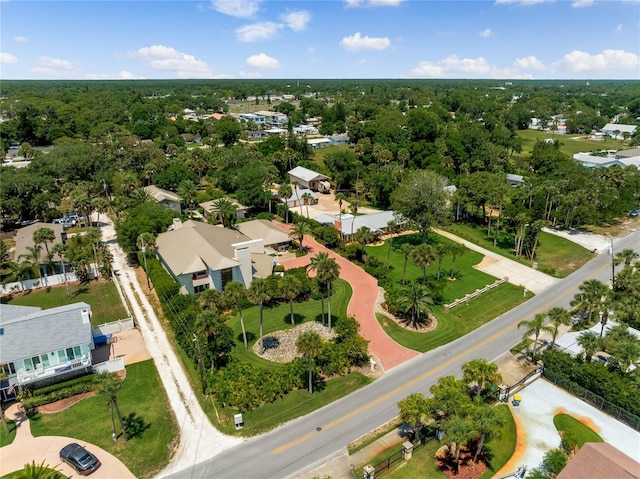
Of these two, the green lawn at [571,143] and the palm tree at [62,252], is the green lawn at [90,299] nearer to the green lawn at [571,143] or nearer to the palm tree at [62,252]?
the palm tree at [62,252]

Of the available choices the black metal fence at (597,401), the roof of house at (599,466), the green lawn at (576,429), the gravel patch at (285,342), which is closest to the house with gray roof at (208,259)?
the gravel patch at (285,342)

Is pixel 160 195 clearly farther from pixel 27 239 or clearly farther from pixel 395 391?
pixel 395 391

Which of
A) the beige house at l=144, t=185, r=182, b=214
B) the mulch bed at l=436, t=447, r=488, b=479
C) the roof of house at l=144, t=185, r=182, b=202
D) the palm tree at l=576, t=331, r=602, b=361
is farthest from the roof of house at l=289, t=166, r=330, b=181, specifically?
the mulch bed at l=436, t=447, r=488, b=479

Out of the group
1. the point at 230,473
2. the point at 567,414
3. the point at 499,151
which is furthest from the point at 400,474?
the point at 499,151

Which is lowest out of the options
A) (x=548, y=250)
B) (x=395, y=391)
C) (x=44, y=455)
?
(x=548, y=250)

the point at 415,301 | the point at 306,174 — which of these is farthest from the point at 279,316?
the point at 306,174

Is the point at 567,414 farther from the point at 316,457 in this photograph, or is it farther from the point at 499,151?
the point at 499,151

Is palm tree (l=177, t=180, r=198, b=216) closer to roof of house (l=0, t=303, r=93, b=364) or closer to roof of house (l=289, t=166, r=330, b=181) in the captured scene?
roof of house (l=289, t=166, r=330, b=181)
